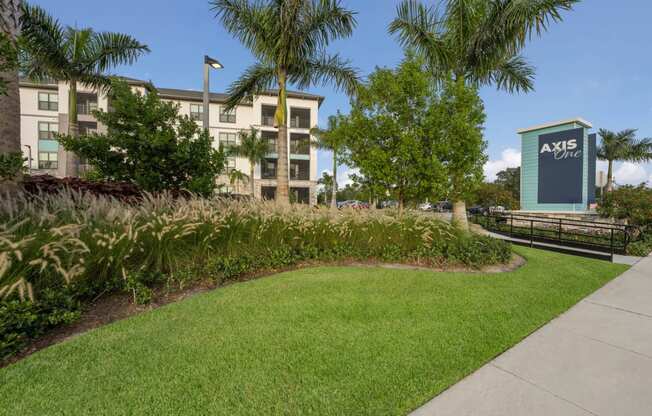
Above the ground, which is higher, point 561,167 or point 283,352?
point 561,167

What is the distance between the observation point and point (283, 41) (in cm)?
899

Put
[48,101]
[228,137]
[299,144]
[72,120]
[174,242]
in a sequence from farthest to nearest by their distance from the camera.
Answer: [228,137] → [299,144] → [48,101] → [72,120] → [174,242]

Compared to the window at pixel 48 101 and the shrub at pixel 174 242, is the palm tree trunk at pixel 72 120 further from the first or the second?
the window at pixel 48 101

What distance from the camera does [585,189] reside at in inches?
656

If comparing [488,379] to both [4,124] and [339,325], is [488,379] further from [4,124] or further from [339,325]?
A: [4,124]

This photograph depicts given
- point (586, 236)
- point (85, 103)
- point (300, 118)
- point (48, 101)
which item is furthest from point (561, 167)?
point (48, 101)

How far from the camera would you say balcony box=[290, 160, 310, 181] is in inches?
1344

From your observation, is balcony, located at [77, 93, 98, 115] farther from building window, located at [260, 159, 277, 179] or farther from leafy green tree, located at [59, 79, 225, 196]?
leafy green tree, located at [59, 79, 225, 196]

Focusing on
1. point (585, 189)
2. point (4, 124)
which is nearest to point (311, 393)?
point (4, 124)

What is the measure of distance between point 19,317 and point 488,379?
4377mm

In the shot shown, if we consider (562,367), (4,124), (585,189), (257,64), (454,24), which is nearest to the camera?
(562,367)

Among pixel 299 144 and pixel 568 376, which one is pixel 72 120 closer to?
pixel 568 376

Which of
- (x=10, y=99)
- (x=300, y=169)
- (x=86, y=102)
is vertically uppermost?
(x=86, y=102)

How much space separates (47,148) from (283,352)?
4154 centimetres
